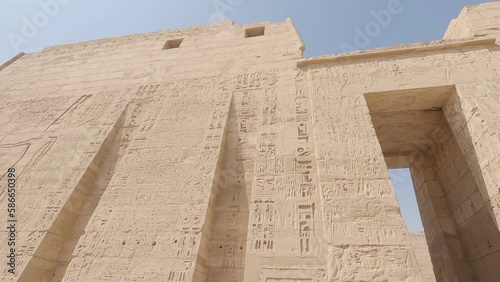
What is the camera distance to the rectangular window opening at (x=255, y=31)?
6.05 meters

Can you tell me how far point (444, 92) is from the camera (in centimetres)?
389

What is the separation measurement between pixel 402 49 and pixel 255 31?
300 centimetres

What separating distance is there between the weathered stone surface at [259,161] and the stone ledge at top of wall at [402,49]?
29mm

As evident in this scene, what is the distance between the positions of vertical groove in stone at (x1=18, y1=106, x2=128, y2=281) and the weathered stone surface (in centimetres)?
2

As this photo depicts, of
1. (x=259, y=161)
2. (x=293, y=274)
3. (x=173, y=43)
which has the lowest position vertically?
(x=293, y=274)

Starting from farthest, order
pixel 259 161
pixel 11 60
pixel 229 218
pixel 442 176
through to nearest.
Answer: pixel 11 60 → pixel 442 176 → pixel 259 161 → pixel 229 218

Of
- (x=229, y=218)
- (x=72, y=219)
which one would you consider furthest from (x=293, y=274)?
(x=72, y=219)

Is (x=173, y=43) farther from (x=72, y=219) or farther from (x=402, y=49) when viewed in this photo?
(x=402, y=49)

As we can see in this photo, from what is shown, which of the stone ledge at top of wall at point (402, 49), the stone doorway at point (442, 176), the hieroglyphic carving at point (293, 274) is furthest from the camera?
the stone ledge at top of wall at point (402, 49)

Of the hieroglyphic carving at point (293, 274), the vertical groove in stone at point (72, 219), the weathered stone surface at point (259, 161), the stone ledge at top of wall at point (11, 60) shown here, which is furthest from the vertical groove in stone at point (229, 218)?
the stone ledge at top of wall at point (11, 60)

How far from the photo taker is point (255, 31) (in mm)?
6145

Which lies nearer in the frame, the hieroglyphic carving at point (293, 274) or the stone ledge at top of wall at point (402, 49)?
the hieroglyphic carving at point (293, 274)

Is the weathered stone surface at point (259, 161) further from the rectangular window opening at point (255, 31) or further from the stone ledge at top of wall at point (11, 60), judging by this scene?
the stone ledge at top of wall at point (11, 60)

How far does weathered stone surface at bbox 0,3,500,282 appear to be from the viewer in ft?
8.79
